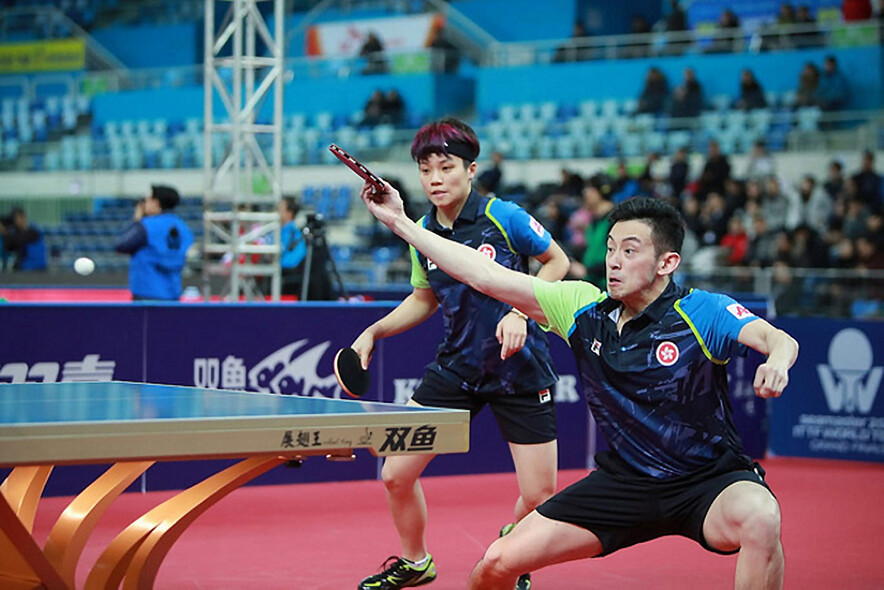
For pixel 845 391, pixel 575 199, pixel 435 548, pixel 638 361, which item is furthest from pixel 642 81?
pixel 638 361

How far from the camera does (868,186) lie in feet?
50.1

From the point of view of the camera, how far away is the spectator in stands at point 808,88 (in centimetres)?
1844

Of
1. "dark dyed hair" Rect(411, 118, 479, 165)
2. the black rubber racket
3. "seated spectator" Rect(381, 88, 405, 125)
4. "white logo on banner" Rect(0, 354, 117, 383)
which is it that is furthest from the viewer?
"seated spectator" Rect(381, 88, 405, 125)

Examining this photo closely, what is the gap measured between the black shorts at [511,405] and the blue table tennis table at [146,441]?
50.8 inches

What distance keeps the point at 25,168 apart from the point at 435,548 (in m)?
22.4

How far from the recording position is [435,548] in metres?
6.80

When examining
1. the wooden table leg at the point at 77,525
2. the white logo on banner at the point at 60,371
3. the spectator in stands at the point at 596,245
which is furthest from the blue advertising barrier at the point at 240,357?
the wooden table leg at the point at 77,525

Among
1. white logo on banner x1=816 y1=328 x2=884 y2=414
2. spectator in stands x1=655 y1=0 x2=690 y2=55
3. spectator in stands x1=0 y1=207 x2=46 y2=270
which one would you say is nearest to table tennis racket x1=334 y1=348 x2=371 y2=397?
white logo on banner x1=816 y1=328 x2=884 y2=414

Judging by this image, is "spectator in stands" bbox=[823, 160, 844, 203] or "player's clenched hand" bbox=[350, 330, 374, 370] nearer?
"player's clenched hand" bbox=[350, 330, 374, 370]

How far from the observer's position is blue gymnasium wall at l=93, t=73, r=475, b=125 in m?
24.3

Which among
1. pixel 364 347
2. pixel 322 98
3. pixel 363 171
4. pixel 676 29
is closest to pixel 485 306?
pixel 364 347

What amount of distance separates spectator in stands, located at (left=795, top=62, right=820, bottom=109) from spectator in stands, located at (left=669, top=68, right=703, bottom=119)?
1406 millimetres

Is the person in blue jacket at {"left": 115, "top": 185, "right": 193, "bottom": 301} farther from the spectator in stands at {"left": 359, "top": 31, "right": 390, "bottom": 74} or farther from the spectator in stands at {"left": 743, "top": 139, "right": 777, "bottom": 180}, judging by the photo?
the spectator in stands at {"left": 359, "top": 31, "right": 390, "bottom": 74}

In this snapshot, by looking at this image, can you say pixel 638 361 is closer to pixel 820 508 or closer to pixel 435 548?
pixel 435 548
